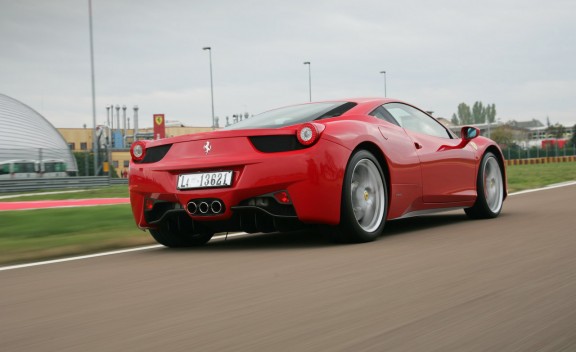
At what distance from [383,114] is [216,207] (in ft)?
6.24

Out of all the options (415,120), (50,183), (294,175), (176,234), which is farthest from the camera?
(50,183)

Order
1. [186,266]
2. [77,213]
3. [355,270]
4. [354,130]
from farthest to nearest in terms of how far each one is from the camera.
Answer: [77,213], [354,130], [186,266], [355,270]

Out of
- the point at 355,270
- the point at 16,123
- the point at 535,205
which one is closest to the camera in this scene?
the point at 355,270

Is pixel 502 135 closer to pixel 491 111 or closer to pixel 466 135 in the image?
pixel 491 111

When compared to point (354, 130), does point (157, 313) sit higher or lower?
lower

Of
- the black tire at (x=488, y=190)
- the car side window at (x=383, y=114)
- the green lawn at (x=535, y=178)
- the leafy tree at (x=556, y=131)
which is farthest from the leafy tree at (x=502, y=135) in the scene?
the car side window at (x=383, y=114)

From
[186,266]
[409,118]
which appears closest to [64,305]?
[186,266]

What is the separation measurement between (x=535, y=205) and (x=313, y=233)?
147 inches

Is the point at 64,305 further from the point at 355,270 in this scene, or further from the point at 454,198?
the point at 454,198

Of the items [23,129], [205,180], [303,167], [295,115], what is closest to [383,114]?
[295,115]

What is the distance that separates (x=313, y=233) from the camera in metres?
7.21

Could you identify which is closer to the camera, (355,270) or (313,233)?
(355,270)

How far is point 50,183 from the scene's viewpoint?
100 feet

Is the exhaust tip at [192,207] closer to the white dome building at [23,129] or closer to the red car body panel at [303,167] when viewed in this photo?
the red car body panel at [303,167]
